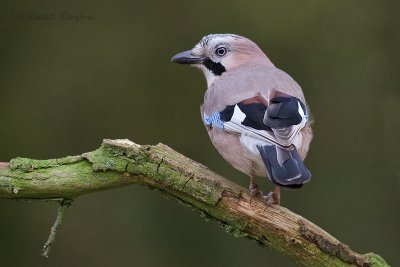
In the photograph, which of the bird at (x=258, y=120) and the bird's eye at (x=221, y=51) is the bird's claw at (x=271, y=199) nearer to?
the bird at (x=258, y=120)

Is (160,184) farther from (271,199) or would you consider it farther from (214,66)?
(214,66)

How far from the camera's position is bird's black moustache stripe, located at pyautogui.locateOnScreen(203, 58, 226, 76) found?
231 inches

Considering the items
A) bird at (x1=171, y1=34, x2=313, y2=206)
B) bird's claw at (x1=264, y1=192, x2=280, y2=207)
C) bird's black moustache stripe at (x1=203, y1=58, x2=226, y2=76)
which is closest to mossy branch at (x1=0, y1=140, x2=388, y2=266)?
bird's claw at (x1=264, y1=192, x2=280, y2=207)

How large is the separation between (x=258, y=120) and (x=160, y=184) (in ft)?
2.07

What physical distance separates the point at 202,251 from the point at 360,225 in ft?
4.92

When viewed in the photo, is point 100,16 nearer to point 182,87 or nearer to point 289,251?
point 182,87

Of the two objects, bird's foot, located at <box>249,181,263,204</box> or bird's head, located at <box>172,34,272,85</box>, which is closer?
bird's foot, located at <box>249,181,263,204</box>

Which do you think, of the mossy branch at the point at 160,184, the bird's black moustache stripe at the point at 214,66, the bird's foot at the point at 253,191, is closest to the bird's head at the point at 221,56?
the bird's black moustache stripe at the point at 214,66

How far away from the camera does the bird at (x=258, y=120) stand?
4.50 metres

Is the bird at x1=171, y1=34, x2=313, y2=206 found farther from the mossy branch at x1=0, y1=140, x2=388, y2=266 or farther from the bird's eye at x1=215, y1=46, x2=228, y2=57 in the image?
the mossy branch at x1=0, y1=140, x2=388, y2=266

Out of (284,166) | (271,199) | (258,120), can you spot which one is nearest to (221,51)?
(258,120)

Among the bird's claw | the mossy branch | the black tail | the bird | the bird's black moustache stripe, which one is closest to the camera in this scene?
the black tail

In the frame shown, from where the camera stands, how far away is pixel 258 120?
4.69 meters

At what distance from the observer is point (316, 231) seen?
4.59 meters
